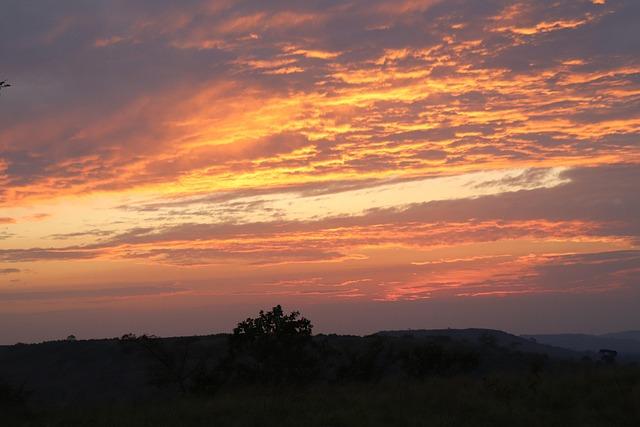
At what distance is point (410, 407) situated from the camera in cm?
2044

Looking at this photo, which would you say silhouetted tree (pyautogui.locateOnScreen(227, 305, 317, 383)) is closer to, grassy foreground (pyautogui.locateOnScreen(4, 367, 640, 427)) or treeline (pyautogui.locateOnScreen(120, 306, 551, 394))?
treeline (pyautogui.locateOnScreen(120, 306, 551, 394))

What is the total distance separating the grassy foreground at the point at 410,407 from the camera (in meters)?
19.0

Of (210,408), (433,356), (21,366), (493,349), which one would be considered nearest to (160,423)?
(210,408)

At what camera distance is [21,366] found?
79.8 m

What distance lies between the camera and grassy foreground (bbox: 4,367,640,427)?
19.0 metres

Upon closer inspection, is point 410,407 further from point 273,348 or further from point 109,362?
point 109,362

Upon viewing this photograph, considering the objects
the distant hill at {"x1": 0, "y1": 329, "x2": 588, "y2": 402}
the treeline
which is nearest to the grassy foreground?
the treeline

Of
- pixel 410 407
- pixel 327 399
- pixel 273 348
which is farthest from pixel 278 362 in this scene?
pixel 410 407

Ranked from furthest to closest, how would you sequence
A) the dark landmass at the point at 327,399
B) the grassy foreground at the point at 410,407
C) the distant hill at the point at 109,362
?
the distant hill at the point at 109,362 < the dark landmass at the point at 327,399 < the grassy foreground at the point at 410,407

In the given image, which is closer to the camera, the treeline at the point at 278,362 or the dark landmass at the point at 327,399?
the dark landmass at the point at 327,399

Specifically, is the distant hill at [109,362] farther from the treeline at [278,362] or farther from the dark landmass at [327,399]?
the dark landmass at [327,399]

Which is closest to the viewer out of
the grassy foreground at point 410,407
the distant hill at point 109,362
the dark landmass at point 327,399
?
the grassy foreground at point 410,407

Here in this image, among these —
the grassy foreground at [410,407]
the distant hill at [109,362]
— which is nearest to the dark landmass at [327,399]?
the grassy foreground at [410,407]

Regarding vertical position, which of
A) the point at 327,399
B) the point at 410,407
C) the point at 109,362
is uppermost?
the point at 109,362
